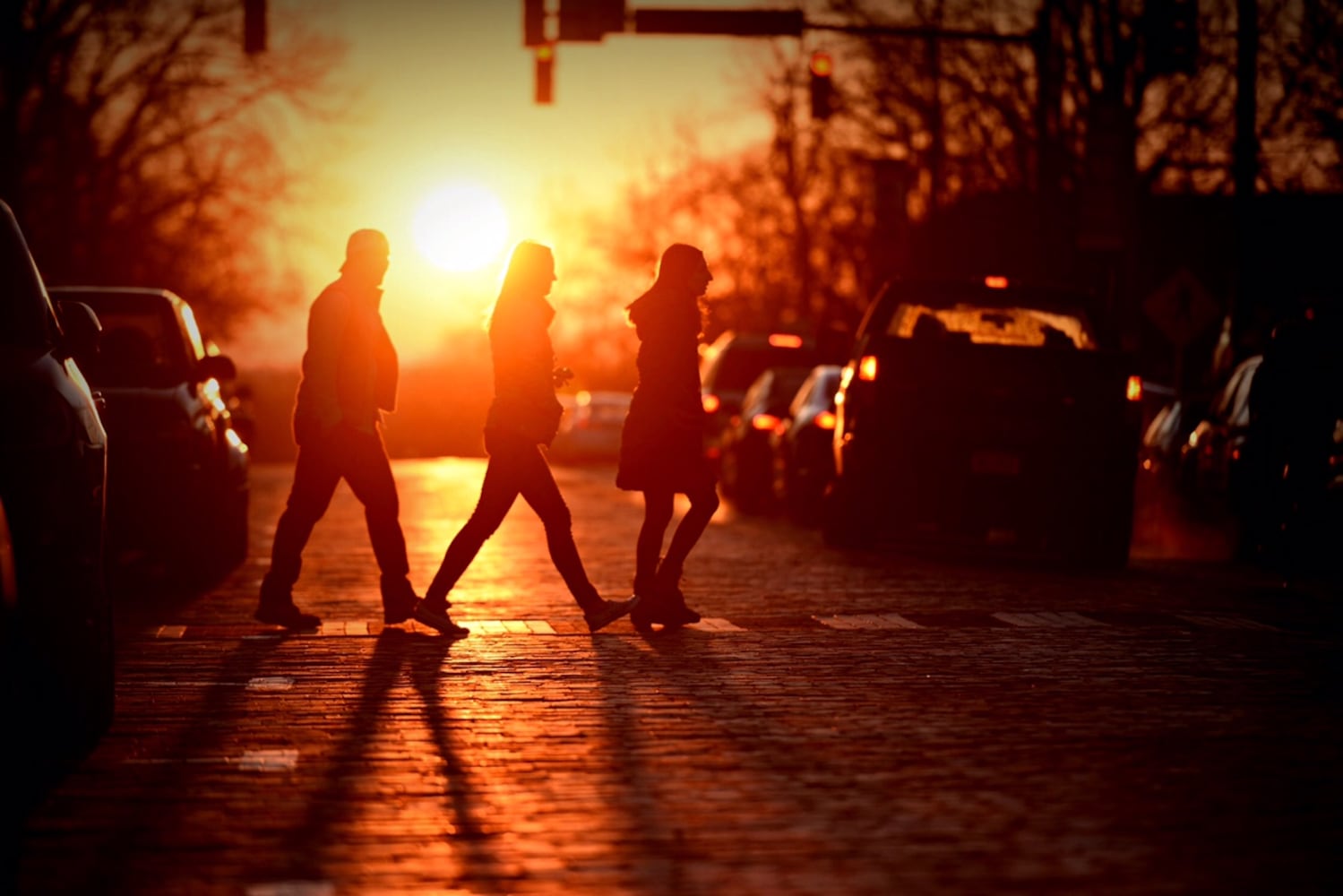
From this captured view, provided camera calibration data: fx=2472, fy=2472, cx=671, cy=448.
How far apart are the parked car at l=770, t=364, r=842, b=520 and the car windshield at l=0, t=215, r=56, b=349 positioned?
13380mm

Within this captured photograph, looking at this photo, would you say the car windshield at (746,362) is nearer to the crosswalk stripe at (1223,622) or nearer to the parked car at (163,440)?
the parked car at (163,440)

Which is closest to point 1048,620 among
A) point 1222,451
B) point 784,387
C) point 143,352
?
point 143,352

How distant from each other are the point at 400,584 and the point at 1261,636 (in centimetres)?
402

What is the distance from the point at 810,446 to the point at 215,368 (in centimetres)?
783

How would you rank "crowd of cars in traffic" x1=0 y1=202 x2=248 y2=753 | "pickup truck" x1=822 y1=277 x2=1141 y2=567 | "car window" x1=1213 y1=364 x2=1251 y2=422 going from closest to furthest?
"crowd of cars in traffic" x1=0 y1=202 x2=248 y2=753, "pickup truck" x1=822 y1=277 x2=1141 y2=567, "car window" x1=1213 y1=364 x2=1251 y2=422

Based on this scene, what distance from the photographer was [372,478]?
1186cm

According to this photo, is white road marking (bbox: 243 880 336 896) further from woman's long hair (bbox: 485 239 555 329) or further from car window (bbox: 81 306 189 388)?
car window (bbox: 81 306 189 388)

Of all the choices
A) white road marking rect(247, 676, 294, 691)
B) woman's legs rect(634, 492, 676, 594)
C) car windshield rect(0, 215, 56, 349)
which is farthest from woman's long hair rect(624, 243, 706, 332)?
car windshield rect(0, 215, 56, 349)

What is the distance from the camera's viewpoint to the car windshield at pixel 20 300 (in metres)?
7.66

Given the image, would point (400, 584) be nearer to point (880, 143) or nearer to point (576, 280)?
point (880, 143)

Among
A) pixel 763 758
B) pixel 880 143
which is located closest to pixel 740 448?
pixel 763 758

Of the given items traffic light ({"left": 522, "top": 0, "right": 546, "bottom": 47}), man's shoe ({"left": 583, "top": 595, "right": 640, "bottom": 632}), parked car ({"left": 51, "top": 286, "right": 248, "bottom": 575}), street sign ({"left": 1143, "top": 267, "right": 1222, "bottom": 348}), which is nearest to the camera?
man's shoe ({"left": 583, "top": 595, "right": 640, "bottom": 632})

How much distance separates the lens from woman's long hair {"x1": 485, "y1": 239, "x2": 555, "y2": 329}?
11781 mm

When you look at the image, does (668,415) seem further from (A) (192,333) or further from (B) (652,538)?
(A) (192,333)
